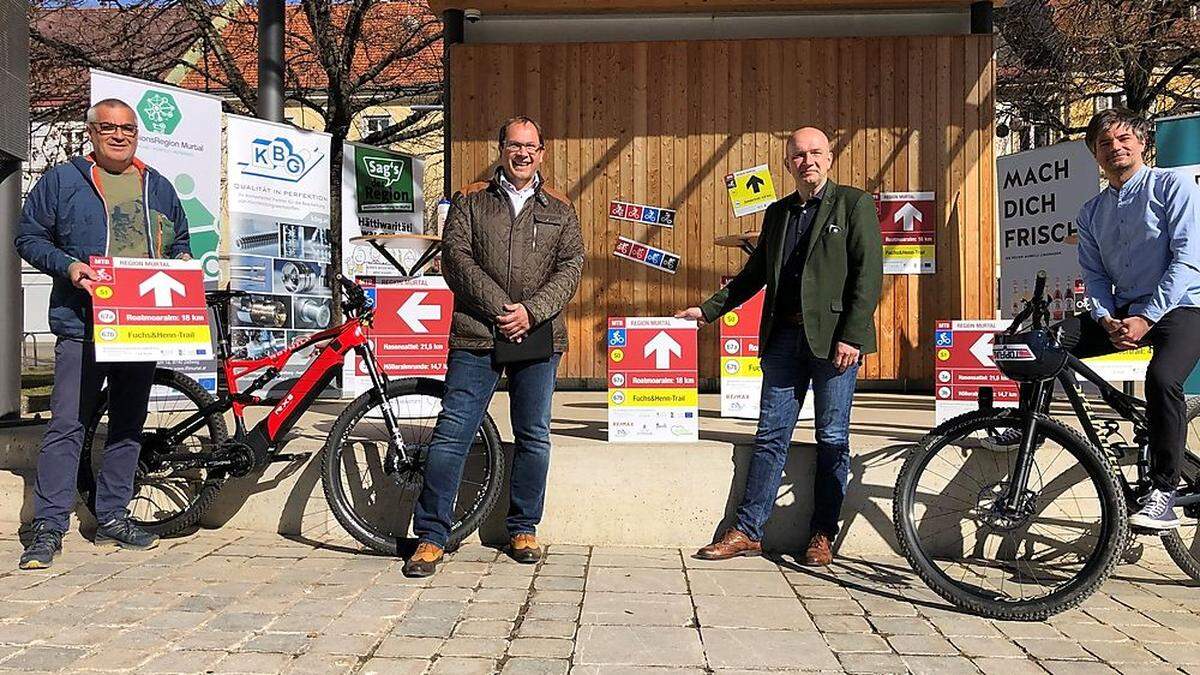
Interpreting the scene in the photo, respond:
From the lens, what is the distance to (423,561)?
4078mm

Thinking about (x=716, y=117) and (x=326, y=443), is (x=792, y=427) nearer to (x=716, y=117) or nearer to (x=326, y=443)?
(x=326, y=443)

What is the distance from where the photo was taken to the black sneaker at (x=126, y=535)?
4.46 metres

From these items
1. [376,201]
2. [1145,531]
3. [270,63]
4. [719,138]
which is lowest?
[1145,531]

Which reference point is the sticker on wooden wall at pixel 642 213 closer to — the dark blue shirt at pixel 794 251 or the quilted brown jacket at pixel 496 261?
the dark blue shirt at pixel 794 251

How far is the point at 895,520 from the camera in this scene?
12.9ft

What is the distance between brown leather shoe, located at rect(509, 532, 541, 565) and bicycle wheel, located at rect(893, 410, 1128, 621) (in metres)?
1.57

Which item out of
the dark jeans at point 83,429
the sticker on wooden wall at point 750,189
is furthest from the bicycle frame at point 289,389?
the sticker on wooden wall at point 750,189

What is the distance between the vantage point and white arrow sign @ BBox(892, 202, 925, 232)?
7582 millimetres

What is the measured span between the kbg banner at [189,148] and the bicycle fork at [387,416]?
1883 mm

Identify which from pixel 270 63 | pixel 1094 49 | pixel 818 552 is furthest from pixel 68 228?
pixel 1094 49

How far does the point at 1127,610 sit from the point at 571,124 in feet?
17.6

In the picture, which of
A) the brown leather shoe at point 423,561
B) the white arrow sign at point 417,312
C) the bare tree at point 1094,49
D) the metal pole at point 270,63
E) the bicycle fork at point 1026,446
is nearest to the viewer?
the bicycle fork at point 1026,446

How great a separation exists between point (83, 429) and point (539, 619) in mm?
2385

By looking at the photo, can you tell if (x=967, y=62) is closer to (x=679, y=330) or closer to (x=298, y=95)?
(x=679, y=330)
